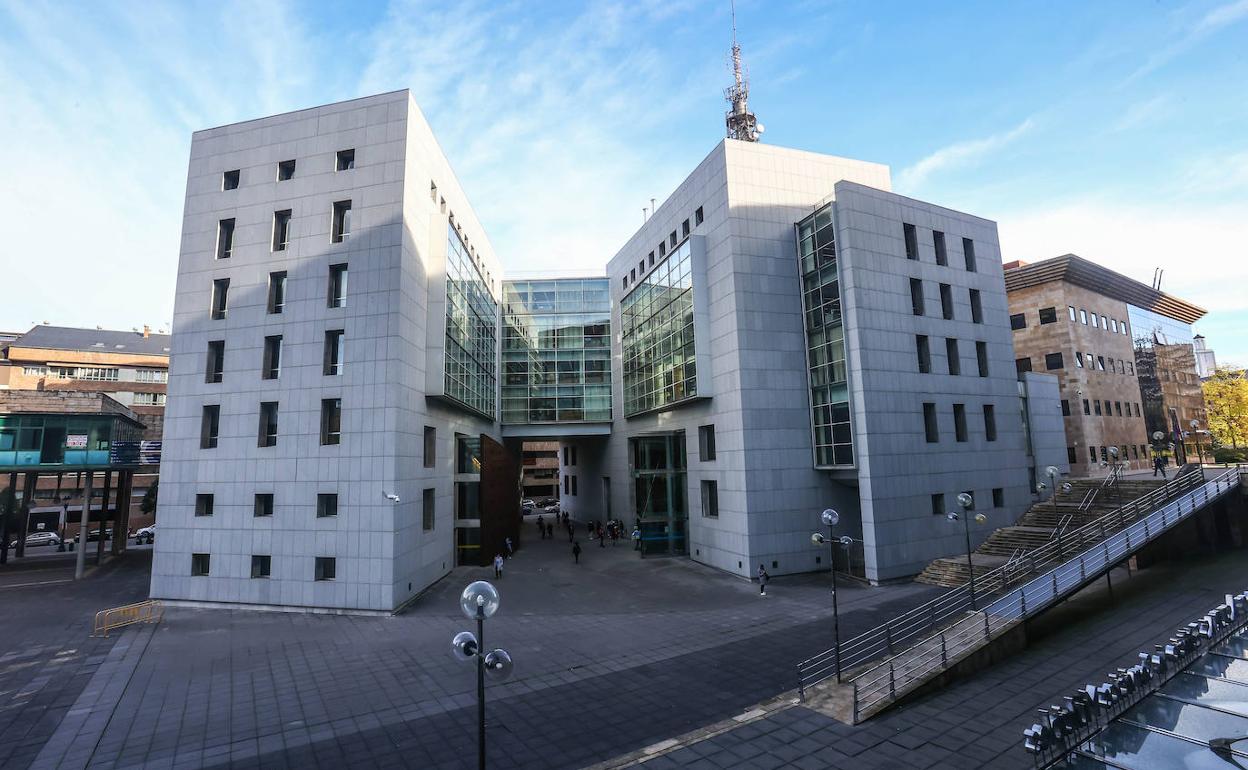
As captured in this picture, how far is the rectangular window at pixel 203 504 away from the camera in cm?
2577

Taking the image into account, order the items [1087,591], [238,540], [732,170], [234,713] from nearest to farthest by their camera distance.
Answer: [234,713], [1087,591], [238,540], [732,170]

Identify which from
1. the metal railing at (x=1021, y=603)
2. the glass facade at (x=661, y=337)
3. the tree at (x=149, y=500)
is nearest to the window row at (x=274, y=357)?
the glass facade at (x=661, y=337)

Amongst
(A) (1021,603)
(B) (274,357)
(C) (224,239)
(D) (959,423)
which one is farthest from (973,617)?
(C) (224,239)

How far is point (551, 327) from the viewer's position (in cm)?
5044

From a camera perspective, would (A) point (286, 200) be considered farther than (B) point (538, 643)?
Yes

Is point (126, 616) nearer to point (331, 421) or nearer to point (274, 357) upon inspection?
point (331, 421)

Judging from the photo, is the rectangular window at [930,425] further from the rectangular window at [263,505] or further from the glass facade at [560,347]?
the rectangular window at [263,505]

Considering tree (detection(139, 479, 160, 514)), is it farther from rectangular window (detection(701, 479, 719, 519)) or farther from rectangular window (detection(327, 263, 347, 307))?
rectangular window (detection(701, 479, 719, 519))

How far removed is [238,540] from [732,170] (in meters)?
31.3

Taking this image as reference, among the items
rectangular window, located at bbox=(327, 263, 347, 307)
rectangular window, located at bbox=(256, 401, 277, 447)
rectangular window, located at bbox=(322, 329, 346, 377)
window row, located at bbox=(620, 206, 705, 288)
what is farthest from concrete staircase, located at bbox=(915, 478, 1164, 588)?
rectangular window, located at bbox=(256, 401, 277, 447)

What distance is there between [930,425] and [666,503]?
16.8 metres

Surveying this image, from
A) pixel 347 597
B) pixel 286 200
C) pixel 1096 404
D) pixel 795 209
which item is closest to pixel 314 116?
pixel 286 200

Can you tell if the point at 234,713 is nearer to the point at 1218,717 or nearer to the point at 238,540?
the point at 238,540

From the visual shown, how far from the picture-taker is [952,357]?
31375 millimetres
